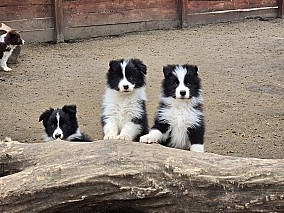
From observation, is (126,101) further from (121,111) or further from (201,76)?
(201,76)

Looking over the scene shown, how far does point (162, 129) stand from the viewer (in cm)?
549

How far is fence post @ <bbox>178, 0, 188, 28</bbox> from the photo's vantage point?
15.4 meters

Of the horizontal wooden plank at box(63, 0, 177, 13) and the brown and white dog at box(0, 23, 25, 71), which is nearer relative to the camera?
the brown and white dog at box(0, 23, 25, 71)

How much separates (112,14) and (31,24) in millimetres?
1985

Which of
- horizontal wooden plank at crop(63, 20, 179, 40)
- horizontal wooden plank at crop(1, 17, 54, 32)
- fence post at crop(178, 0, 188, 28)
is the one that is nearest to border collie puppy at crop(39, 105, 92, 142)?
horizontal wooden plank at crop(1, 17, 54, 32)

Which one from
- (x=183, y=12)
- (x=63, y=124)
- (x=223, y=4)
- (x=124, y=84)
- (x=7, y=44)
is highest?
(x=223, y=4)

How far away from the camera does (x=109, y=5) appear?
14.8 m

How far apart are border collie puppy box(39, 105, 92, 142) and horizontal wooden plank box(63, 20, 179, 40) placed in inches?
324

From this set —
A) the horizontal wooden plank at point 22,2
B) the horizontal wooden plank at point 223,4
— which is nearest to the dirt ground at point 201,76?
the horizontal wooden plank at point 223,4

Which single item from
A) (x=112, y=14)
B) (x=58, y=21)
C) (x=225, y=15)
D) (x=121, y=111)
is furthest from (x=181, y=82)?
(x=225, y=15)

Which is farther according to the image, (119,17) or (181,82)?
(119,17)

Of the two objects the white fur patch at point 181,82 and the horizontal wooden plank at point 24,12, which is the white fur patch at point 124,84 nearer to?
the white fur patch at point 181,82

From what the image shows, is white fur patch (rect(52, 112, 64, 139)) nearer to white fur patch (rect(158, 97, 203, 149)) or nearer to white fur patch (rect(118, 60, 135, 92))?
white fur patch (rect(118, 60, 135, 92))

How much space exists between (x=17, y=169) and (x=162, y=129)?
4.74ft
